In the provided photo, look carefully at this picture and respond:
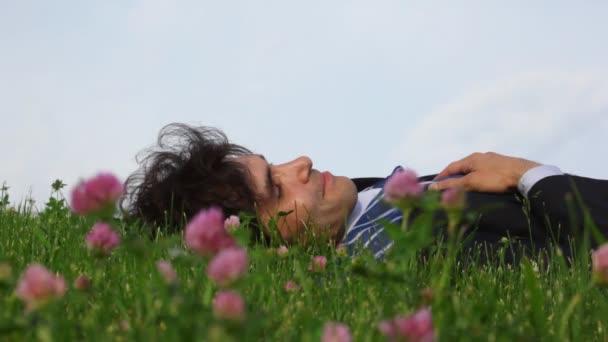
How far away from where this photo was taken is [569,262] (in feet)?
12.4

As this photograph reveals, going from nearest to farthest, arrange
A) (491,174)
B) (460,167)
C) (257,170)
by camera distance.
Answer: (257,170)
(491,174)
(460,167)

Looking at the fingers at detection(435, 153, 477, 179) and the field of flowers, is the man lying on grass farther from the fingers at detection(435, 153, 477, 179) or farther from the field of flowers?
the field of flowers

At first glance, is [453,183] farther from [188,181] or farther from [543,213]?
[188,181]

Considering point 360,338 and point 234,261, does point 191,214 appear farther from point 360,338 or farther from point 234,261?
point 234,261

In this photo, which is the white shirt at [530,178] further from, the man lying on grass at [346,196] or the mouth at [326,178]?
the mouth at [326,178]

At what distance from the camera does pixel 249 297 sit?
7.74ft

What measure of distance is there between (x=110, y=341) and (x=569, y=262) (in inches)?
112

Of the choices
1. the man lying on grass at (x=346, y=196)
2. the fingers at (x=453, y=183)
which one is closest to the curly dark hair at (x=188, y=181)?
the man lying on grass at (x=346, y=196)

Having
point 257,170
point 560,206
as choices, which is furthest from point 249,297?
point 560,206

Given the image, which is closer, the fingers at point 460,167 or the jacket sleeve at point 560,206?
the jacket sleeve at point 560,206

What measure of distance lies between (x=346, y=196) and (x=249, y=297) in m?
2.01

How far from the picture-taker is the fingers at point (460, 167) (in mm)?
4489

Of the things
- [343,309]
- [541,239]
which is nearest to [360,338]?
[343,309]

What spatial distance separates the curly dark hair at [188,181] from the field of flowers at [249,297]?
30.4 inches
